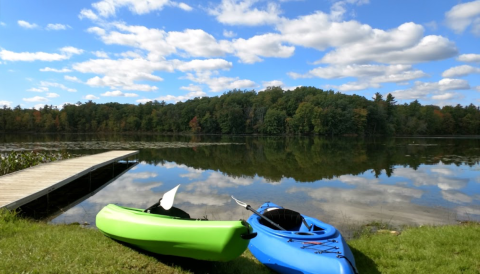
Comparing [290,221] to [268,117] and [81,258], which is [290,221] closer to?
[81,258]

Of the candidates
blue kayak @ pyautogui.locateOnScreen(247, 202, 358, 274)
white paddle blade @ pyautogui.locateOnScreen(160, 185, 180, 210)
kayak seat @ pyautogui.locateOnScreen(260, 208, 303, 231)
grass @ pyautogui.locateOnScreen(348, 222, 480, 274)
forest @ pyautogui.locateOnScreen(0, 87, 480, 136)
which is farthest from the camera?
forest @ pyautogui.locateOnScreen(0, 87, 480, 136)

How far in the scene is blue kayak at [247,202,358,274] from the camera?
4.26 m

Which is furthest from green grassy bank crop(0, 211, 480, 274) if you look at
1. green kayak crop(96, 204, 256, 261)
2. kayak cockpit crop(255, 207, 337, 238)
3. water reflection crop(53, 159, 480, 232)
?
water reflection crop(53, 159, 480, 232)

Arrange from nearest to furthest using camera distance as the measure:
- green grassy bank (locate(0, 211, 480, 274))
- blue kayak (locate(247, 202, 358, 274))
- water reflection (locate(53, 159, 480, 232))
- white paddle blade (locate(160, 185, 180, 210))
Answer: green grassy bank (locate(0, 211, 480, 274)) < blue kayak (locate(247, 202, 358, 274)) < white paddle blade (locate(160, 185, 180, 210)) < water reflection (locate(53, 159, 480, 232))

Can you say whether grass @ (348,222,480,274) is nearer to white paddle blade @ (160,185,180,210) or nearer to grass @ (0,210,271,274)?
grass @ (0,210,271,274)

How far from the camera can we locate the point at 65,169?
12117 millimetres

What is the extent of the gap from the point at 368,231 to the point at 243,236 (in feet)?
14.0

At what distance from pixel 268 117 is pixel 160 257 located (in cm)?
7959

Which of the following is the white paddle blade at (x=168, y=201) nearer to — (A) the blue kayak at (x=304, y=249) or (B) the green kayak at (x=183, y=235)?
(B) the green kayak at (x=183, y=235)

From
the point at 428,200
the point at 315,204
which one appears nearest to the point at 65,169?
the point at 315,204

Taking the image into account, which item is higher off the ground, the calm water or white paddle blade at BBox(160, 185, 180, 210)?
white paddle blade at BBox(160, 185, 180, 210)

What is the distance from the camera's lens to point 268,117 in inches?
3292

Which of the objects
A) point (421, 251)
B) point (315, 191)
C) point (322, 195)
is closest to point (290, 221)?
point (421, 251)

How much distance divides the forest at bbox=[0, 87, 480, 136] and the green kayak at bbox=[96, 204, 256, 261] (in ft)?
244
